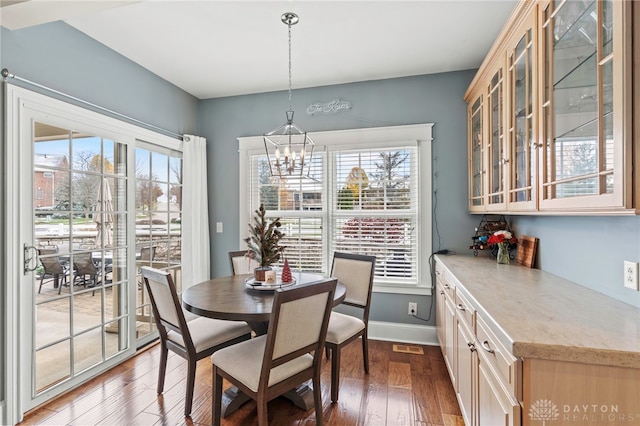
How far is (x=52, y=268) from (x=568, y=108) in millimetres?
3242

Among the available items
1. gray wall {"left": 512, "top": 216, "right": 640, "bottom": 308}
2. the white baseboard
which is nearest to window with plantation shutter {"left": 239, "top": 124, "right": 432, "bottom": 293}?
the white baseboard

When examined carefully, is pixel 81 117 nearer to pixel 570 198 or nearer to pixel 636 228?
pixel 570 198

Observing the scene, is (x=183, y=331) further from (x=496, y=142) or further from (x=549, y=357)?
(x=496, y=142)

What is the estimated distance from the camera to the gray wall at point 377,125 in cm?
314

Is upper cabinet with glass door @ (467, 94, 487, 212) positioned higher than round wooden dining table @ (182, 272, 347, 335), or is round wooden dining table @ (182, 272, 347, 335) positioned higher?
upper cabinet with glass door @ (467, 94, 487, 212)

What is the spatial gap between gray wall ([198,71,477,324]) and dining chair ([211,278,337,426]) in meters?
1.62

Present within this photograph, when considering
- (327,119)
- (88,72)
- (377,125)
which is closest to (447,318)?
(377,125)

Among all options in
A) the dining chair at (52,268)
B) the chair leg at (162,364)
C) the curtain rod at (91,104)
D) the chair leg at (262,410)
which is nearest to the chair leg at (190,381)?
A: the chair leg at (162,364)

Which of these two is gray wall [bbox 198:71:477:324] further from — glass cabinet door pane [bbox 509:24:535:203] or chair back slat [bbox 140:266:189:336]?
chair back slat [bbox 140:266:189:336]

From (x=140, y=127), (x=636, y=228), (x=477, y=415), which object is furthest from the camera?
(x=140, y=127)

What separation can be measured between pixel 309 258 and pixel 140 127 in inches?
84.2

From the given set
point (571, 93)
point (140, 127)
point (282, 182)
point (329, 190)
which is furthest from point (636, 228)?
point (140, 127)

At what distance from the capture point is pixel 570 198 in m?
1.34

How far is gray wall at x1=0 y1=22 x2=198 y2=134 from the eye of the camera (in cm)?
205
